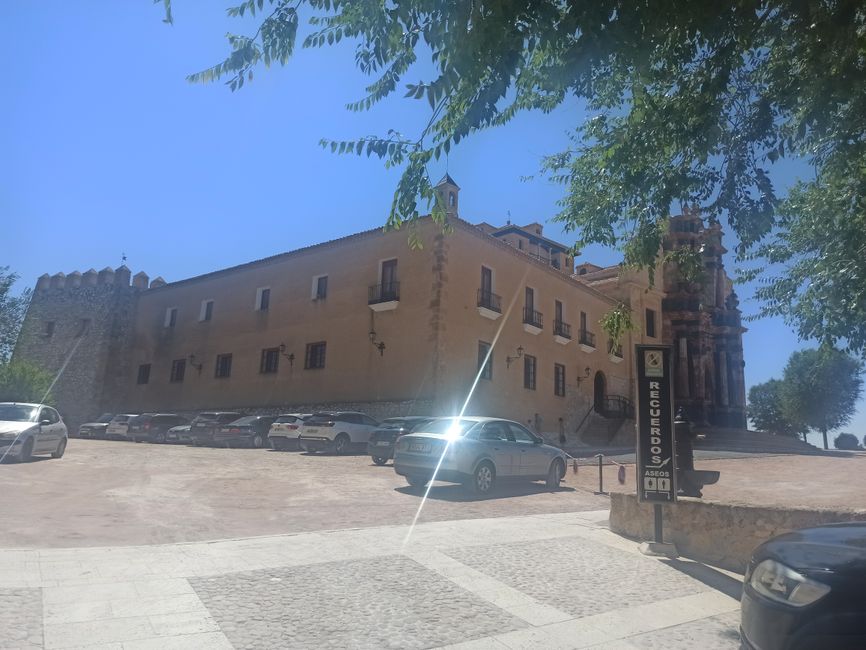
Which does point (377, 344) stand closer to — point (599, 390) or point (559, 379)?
point (559, 379)

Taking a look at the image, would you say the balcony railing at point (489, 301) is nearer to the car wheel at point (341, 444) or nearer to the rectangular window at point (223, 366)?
the car wheel at point (341, 444)

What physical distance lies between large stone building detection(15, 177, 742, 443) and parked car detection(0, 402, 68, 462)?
1239 centimetres

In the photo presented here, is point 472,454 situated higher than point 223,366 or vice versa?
point 223,366

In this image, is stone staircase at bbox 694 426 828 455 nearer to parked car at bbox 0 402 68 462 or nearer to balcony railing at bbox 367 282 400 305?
balcony railing at bbox 367 282 400 305

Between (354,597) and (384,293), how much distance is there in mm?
21961

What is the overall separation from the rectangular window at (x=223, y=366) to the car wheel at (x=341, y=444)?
1485cm

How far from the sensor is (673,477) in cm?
686

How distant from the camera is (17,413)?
47.6 ft

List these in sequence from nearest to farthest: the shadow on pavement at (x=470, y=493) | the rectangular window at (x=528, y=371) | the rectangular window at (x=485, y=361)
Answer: the shadow on pavement at (x=470, y=493)
the rectangular window at (x=485, y=361)
the rectangular window at (x=528, y=371)

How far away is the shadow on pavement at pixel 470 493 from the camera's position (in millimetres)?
10695

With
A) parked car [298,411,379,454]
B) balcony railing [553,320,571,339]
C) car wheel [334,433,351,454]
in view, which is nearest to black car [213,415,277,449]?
parked car [298,411,379,454]

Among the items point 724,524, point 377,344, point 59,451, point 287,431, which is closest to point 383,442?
point 287,431

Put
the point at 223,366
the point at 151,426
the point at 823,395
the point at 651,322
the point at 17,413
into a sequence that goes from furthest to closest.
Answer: the point at 823,395 < the point at 651,322 < the point at 223,366 < the point at 151,426 < the point at 17,413

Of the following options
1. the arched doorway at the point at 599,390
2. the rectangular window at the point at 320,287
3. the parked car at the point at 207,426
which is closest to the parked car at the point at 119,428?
the parked car at the point at 207,426
